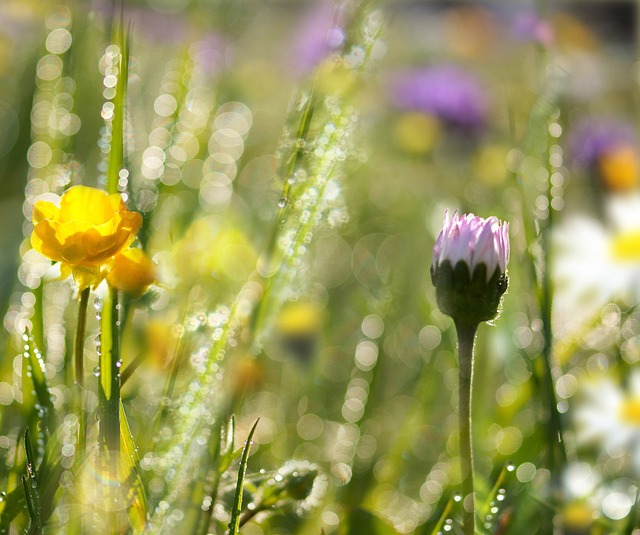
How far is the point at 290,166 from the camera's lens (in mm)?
483

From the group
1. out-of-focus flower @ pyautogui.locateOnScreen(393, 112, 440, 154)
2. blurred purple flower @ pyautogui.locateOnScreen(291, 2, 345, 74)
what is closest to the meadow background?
out-of-focus flower @ pyautogui.locateOnScreen(393, 112, 440, 154)

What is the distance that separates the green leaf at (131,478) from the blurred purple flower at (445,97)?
1472mm

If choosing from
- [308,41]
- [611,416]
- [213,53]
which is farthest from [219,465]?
[308,41]

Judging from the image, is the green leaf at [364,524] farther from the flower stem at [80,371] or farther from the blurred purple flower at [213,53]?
the blurred purple flower at [213,53]

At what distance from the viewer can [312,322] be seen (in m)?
0.95

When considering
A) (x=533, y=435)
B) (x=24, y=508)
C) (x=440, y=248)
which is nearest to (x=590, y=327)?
(x=533, y=435)

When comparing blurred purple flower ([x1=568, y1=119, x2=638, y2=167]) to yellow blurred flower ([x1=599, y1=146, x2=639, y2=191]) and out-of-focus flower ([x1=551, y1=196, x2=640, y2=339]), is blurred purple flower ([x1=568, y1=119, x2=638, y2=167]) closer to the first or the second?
yellow blurred flower ([x1=599, y1=146, x2=639, y2=191])

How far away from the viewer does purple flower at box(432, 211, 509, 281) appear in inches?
16.5

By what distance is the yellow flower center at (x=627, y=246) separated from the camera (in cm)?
102

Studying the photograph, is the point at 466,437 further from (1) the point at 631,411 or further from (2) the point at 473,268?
(1) the point at 631,411

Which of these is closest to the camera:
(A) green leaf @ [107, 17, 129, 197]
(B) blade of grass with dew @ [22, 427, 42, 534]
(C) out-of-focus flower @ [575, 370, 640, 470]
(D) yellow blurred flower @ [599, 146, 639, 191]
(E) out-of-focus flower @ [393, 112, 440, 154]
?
(B) blade of grass with dew @ [22, 427, 42, 534]

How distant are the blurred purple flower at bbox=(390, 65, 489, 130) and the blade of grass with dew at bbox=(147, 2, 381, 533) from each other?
→ 4.08 feet

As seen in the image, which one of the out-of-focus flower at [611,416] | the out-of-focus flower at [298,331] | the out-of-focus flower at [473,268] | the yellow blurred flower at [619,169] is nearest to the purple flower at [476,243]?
the out-of-focus flower at [473,268]

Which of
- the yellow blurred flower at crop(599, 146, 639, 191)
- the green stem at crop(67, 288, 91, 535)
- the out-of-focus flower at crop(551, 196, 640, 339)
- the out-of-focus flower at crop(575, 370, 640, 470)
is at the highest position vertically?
the yellow blurred flower at crop(599, 146, 639, 191)
